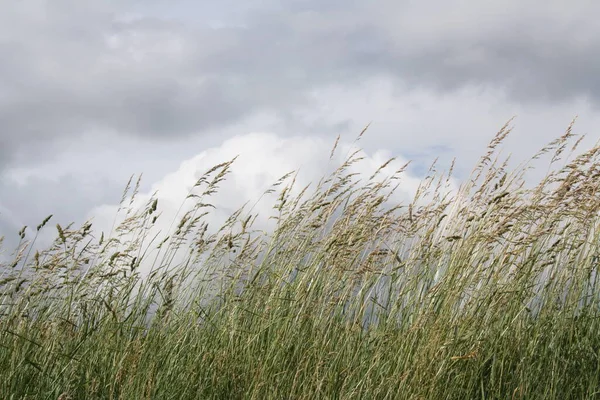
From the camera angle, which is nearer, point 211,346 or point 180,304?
point 211,346

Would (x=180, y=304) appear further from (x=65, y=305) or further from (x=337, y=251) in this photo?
(x=337, y=251)

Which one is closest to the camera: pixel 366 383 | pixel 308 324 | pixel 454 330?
pixel 366 383

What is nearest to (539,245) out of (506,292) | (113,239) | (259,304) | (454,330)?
(506,292)

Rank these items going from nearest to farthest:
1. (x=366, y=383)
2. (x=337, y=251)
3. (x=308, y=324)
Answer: (x=366, y=383)
(x=308, y=324)
(x=337, y=251)

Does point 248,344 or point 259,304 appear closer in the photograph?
point 248,344

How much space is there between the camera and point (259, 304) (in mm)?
4277

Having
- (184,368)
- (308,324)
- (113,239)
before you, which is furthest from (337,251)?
(113,239)

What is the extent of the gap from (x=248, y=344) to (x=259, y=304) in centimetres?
51

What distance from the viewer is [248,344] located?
A: 3795 millimetres

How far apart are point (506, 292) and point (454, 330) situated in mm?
366

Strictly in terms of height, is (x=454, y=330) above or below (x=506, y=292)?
below

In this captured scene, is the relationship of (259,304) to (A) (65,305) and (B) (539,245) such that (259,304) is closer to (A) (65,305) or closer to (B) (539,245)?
(A) (65,305)

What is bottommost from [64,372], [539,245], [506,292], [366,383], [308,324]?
[64,372]

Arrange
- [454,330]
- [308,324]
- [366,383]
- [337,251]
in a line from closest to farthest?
1. [366,383]
2. [454,330]
3. [308,324]
4. [337,251]
